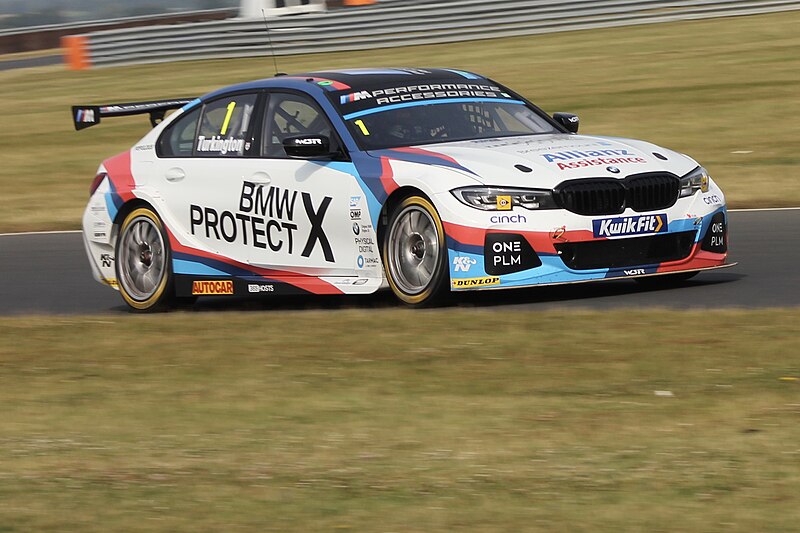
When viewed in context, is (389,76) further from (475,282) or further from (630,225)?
(630,225)

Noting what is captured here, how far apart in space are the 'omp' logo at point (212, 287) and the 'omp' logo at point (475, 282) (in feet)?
6.50

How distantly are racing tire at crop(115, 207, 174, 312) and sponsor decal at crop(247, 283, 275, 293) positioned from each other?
71 cm

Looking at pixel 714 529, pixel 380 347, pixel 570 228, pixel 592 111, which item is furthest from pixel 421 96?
pixel 592 111

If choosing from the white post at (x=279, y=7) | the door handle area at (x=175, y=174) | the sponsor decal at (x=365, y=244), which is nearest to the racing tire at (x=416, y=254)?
the sponsor decal at (x=365, y=244)

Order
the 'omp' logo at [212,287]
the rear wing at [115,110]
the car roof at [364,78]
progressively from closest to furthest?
the car roof at [364,78] → the 'omp' logo at [212,287] → the rear wing at [115,110]

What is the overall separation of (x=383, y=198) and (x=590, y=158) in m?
1.22

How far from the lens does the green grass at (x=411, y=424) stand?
4766mm

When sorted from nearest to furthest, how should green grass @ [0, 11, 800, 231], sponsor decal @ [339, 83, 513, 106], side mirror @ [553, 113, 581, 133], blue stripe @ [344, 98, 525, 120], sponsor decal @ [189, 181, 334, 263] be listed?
sponsor decal @ [189, 181, 334, 263] → blue stripe @ [344, 98, 525, 120] → sponsor decal @ [339, 83, 513, 106] → side mirror @ [553, 113, 581, 133] → green grass @ [0, 11, 800, 231]

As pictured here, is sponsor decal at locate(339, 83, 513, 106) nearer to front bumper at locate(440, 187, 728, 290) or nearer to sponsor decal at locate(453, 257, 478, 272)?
front bumper at locate(440, 187, 728, 290)

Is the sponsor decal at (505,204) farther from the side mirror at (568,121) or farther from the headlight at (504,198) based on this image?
the side mirror at (568,121)

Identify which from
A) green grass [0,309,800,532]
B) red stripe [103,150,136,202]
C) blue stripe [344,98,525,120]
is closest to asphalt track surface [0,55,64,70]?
red stripe [103,150,136,202]

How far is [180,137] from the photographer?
10664mm

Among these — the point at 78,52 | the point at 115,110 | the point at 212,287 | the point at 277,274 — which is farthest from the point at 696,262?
the point at 78,52

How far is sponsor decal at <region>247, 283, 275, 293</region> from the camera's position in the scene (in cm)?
989
